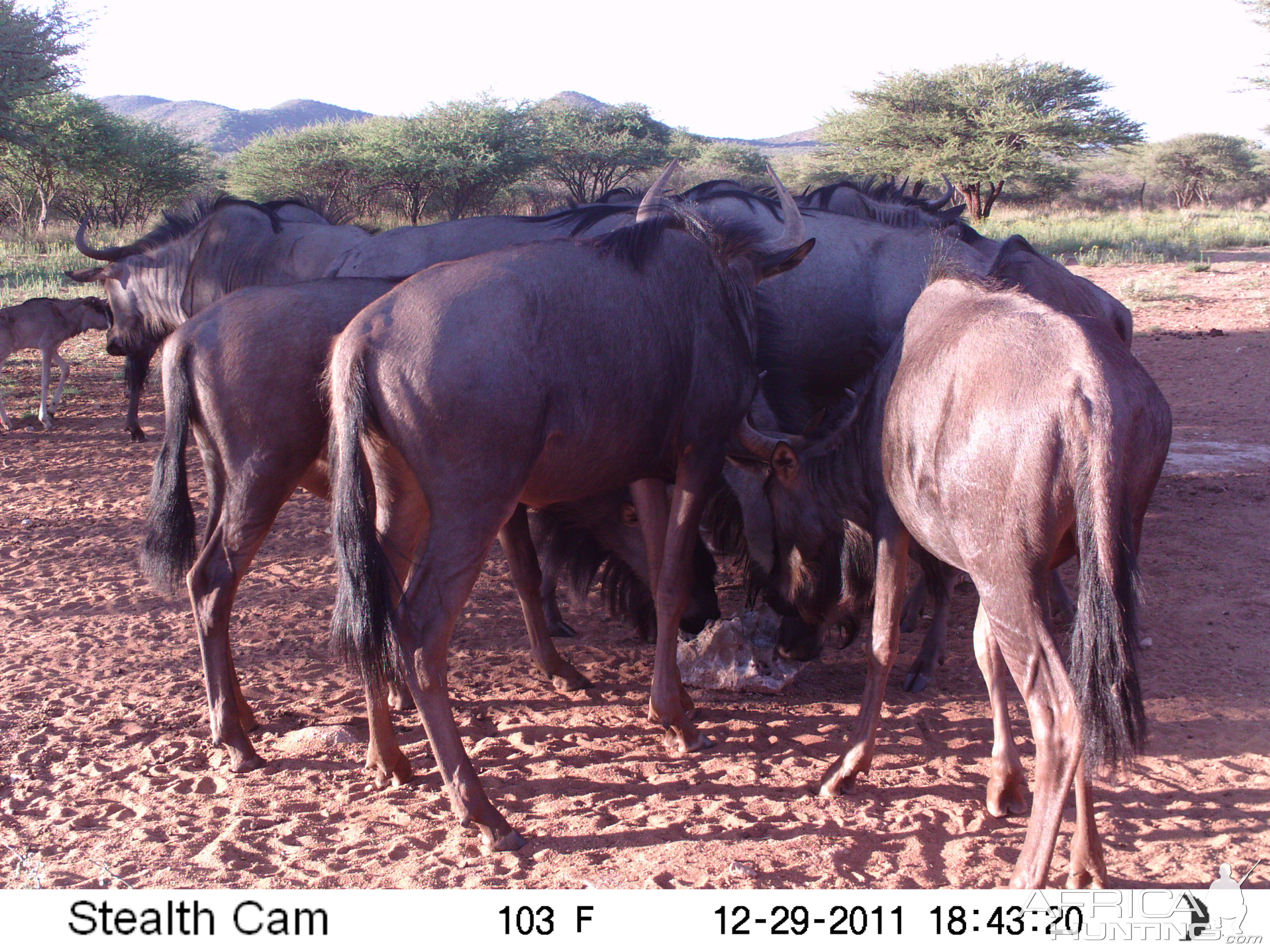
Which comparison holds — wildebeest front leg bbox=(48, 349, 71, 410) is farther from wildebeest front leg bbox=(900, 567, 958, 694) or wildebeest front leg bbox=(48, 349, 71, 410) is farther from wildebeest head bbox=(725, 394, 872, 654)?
wildebeest front leg bbox=(900, 567, 958, 694)

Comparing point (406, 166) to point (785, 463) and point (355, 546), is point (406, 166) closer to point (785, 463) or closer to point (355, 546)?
point (785, 463)

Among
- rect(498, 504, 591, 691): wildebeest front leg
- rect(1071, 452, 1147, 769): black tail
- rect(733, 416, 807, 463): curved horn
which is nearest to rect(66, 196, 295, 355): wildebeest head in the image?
rect(498, 504, 591, 691): wildebeest front leg

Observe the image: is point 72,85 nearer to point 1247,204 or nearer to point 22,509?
point 22,509

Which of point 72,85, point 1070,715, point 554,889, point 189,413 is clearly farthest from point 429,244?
point 72,85

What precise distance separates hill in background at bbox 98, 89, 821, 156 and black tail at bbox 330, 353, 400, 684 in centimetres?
7754

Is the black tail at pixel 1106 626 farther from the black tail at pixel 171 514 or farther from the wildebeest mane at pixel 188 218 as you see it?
the wildebeest mane at pixel 188 218

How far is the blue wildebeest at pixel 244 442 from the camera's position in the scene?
10.8 feet

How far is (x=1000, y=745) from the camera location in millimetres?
3062

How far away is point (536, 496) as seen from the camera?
325 cm

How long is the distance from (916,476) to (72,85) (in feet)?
54.7

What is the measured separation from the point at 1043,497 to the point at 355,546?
2.00m

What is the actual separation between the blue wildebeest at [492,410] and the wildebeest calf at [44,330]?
24.6ft

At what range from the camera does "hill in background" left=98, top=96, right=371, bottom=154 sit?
3174 inches

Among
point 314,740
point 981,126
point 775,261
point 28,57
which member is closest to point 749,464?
point 775,261
